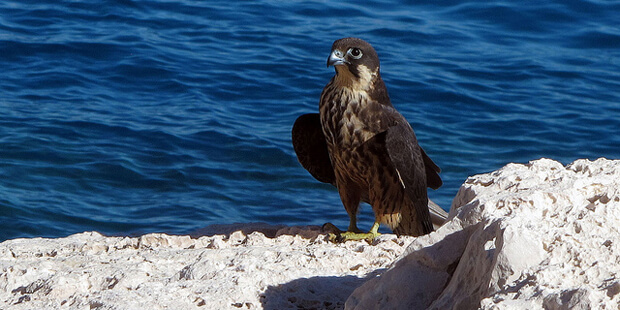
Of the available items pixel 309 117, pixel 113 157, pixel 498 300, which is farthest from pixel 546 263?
pixel 113 157

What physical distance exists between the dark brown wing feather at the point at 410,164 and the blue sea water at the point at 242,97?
2.00m

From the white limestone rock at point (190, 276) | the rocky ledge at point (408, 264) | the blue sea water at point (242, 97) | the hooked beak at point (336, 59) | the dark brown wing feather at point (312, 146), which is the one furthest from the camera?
the blue sea water at point (242, 97)

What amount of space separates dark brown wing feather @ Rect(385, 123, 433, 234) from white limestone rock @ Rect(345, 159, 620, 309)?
159cm

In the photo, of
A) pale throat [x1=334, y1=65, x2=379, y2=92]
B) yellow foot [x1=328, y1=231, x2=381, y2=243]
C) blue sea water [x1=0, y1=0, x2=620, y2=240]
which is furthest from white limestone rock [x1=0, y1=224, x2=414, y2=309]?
blue sea water [x1=0, y1=0, x2=620, y2=240]

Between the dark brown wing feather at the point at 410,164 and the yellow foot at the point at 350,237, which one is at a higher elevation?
the dark brown wing feather at the point at 410,164

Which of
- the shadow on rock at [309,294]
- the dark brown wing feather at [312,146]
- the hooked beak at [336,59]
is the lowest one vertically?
the shadow on rock at [309,294]

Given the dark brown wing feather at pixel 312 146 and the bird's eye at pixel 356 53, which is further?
the dark brown wing feather at pixel 312 146

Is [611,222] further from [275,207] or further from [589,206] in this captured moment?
[275,207]

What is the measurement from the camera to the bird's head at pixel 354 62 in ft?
15.4

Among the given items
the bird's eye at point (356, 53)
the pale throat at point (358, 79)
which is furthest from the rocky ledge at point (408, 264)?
the bird's eye at point (356, 53)

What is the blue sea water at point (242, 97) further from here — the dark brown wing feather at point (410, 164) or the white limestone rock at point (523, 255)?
the white limestone rock at point (523, 255)

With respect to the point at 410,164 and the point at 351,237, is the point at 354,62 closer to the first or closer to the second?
the point at 410,164

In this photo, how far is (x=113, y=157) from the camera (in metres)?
7.75

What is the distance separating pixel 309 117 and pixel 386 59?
16.6ft
